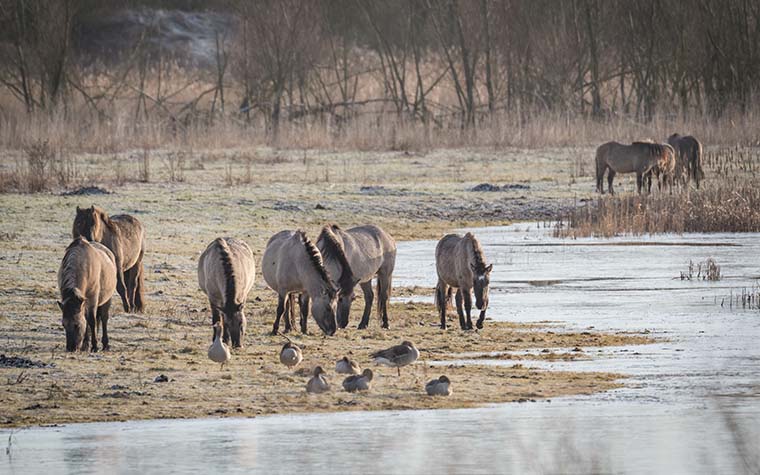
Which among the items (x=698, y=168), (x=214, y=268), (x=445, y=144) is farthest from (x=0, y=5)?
(x=214, y=268)

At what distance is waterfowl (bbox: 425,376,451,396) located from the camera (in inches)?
381

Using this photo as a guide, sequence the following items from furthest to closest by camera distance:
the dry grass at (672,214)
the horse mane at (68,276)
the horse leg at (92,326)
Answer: the dry grass at (672,214), the horse leg at (92,326), the horse mane at (68,276)

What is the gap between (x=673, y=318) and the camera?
13.8 meters

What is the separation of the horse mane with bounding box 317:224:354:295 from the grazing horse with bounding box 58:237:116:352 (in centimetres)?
212

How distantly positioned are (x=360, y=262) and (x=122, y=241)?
2.23 meters

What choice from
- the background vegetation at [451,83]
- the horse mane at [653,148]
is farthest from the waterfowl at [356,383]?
the background vegetation at [451,83]

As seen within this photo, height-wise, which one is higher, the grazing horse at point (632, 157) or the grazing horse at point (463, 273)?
the grazing horse at point (632, 157)

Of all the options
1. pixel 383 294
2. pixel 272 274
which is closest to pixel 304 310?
pixel 272 274

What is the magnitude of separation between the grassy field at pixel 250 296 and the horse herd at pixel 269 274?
0.80ft

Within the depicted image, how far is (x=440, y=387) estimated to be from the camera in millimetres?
9695

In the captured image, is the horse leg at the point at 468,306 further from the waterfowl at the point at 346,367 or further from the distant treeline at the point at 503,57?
the distant treeline at the point at 503,57

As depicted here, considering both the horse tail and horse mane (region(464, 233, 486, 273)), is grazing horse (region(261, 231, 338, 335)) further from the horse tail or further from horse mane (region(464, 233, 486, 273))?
the horse tail

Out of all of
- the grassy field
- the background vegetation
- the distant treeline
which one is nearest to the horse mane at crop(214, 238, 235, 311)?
the grassy field

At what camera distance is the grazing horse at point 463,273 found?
42.9 ft
